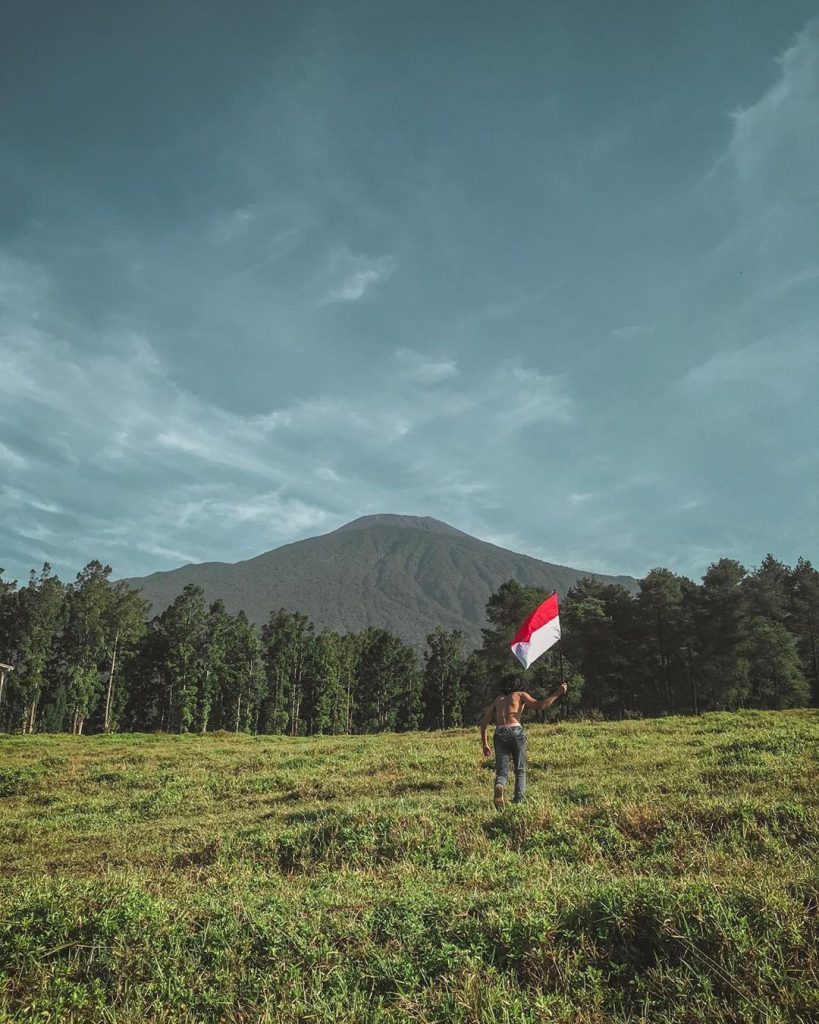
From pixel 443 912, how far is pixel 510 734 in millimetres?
5917

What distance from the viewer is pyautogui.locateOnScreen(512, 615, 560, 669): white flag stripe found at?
1262 cm

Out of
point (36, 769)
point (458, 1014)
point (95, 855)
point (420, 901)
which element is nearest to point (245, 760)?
point (36, 769)

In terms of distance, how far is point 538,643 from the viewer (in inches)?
504

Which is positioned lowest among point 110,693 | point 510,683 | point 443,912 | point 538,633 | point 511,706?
point 110,693

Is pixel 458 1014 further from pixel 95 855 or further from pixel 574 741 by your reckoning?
pixel 574 741

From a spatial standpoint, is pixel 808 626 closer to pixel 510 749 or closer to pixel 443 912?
pixel 510 749

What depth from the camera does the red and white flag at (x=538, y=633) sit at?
1270 centimetres

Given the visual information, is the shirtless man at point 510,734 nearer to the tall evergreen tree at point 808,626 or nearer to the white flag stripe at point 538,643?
the white flag stripe at point 538,643

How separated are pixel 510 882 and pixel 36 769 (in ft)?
63.3

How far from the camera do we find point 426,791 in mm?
12844

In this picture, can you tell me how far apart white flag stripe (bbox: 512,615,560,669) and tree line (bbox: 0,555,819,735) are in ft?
102

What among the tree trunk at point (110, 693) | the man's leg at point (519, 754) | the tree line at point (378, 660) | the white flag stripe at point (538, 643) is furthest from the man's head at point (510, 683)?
the tree trunk at point (110, 693)

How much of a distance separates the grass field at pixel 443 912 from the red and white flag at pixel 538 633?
258 centimetres

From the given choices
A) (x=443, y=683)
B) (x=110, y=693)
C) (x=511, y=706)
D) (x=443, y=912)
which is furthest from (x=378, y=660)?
(x=443, y=912)
